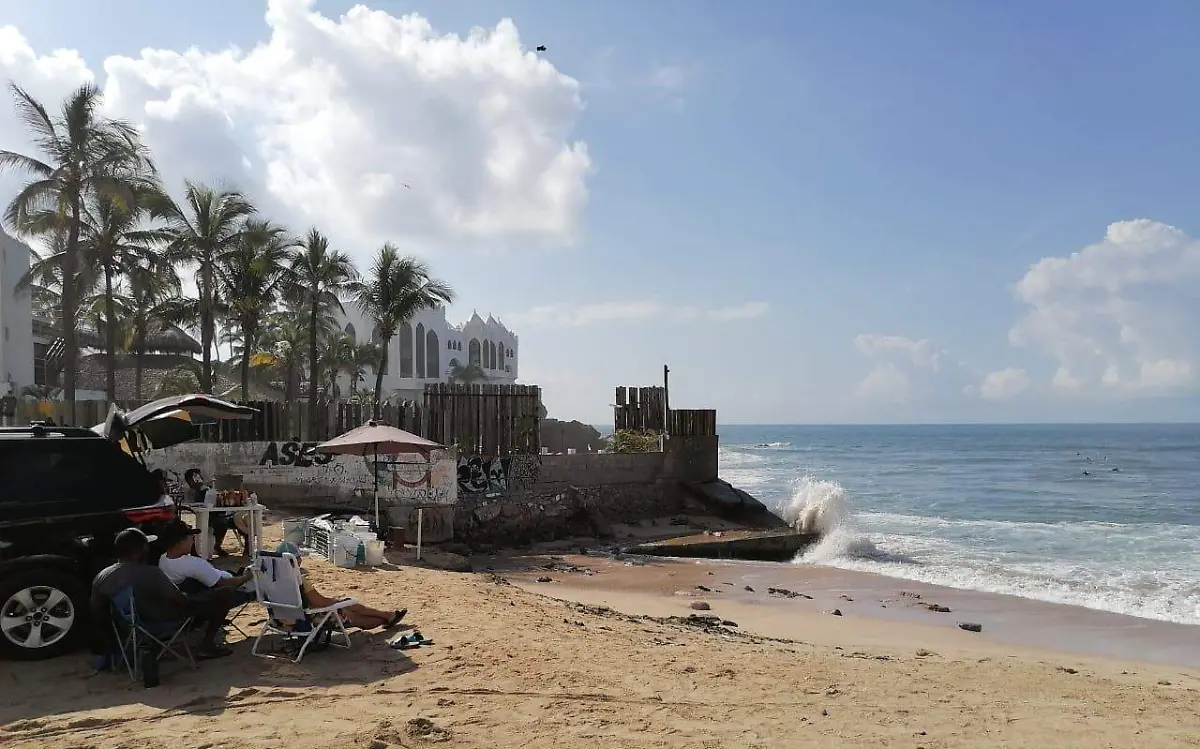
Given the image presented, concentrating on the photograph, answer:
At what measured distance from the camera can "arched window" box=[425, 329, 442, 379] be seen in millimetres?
52125

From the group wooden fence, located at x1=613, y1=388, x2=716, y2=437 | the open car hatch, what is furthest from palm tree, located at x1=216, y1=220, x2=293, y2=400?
the open car hatch

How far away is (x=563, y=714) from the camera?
225 inches

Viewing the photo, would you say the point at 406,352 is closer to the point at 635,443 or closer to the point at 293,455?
the point at 635,443

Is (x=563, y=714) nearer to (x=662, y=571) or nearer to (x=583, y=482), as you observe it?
(x=662, y=571)

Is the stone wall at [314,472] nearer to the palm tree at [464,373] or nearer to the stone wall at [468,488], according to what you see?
the stone wall at [468,488]

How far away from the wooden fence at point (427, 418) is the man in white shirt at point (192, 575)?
41.7 ft

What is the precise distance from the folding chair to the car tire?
1.92 feet

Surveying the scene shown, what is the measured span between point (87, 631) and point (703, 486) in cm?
1872

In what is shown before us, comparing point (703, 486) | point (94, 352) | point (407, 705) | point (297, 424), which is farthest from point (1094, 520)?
point (94, 352)

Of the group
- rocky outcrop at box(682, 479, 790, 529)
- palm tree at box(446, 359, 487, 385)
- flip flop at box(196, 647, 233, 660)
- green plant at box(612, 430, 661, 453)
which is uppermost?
palm tree at box(446, 359, 487, 385)

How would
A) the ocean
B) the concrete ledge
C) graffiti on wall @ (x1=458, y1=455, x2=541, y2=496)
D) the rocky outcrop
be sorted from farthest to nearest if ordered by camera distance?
1. the rocky outcrop
2. graffiti on wall @ (x1=458, y1=455, x2=541, y2=496)
3. the concrete ledge
4. the ocean

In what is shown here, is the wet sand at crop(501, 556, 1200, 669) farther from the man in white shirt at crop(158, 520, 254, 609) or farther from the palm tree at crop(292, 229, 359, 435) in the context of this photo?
the palm tree at crop(292, 229, 359, 435)

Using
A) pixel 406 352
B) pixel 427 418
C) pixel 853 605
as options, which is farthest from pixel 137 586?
pixel 406 352

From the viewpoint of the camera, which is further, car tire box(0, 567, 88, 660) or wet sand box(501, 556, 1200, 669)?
wet sand box(501, 556, 1200, 669)
